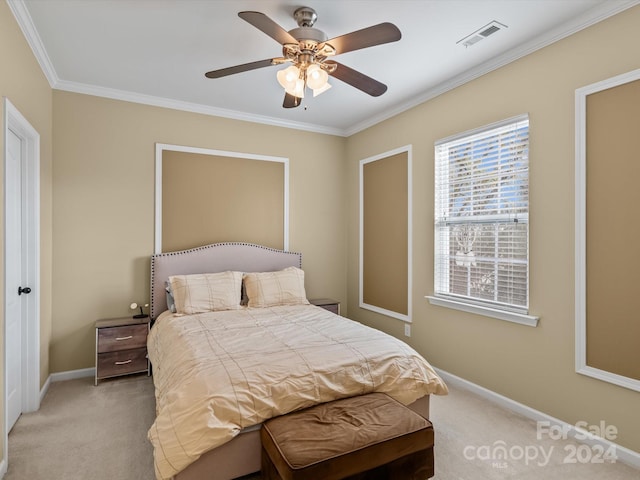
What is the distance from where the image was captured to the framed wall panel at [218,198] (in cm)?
378

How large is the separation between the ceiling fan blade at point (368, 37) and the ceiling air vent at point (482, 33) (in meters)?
0.93

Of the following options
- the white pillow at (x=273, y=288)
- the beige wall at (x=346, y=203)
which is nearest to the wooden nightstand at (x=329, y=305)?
the beige wall at (x=346, y=203)

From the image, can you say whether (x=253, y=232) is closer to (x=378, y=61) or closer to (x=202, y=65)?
(x=202, y=65)

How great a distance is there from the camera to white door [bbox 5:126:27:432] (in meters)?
2.44

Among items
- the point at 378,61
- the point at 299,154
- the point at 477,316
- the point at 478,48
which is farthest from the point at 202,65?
the point at 477,316

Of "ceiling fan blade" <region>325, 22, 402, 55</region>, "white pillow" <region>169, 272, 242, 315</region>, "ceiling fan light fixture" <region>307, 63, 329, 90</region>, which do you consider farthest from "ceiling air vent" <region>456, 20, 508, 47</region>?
"white pillow" <region>169, 272, 242, 315</region>

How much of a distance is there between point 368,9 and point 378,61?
2.22 feet

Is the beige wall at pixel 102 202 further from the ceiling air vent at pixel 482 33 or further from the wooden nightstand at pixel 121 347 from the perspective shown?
the ceiling air vent at pixel 482 33

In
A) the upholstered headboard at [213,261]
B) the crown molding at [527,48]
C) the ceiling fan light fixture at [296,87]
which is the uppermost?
the crown molding at [527,48]

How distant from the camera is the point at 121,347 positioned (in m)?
3.30

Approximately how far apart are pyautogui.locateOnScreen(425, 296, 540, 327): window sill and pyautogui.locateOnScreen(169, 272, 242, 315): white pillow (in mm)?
1939

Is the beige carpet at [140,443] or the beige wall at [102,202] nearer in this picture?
the beige carpet at [140,443]

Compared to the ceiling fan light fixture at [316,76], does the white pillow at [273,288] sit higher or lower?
lower

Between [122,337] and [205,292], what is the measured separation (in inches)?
33.1
